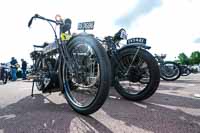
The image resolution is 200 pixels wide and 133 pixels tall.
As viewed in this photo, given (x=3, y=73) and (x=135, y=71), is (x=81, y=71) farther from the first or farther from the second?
(x=3, y=73)

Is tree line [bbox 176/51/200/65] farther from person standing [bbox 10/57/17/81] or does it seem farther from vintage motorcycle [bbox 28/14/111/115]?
vintage motorcycle [bbox 28/14/111/115]

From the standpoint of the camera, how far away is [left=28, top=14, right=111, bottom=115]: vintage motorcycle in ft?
7.57

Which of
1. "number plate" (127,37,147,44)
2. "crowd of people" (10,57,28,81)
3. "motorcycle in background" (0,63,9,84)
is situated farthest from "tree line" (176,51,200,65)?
"number plate" (127,37,147,44)

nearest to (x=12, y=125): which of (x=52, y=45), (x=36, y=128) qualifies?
(x=36, y=128)

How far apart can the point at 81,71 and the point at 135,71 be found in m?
1.18

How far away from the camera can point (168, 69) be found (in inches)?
317

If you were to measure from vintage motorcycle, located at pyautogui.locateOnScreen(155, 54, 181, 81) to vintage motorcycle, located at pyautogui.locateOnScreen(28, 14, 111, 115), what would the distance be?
216 inches

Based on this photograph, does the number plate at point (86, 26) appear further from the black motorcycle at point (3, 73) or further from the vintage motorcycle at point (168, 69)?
the black motorcycle at point (3, 73)

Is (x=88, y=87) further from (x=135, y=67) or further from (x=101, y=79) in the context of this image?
(x=135, y=67)

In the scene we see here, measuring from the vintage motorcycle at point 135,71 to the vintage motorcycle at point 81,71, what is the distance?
962 millimetres

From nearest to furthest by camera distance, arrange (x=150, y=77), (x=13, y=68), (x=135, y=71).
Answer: (x=150, y=77)
(x=135, y=71)
(x=13, y=68)

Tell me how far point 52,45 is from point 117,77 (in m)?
1.30

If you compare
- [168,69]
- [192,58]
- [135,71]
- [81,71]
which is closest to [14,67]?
[168,69]

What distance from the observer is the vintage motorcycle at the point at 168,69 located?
26.0 ft
